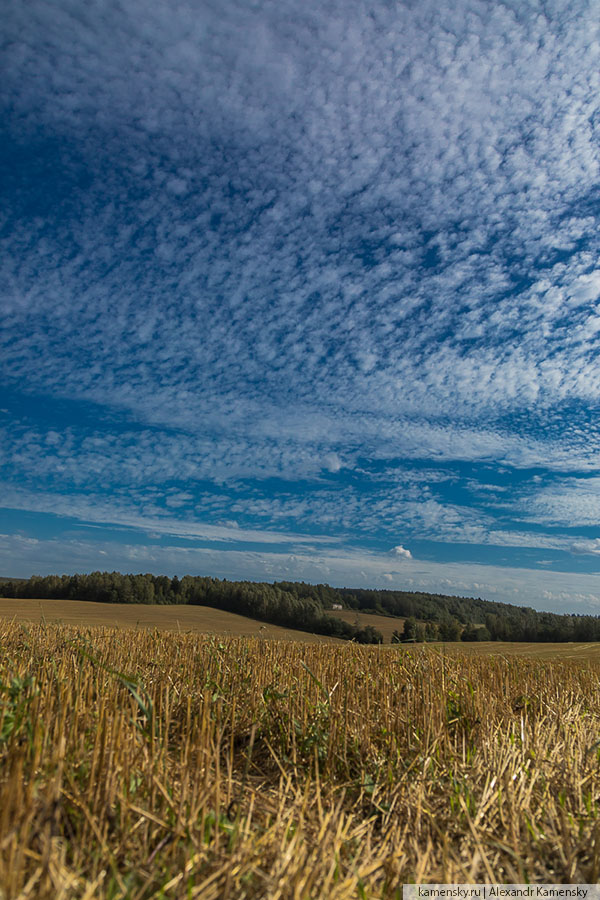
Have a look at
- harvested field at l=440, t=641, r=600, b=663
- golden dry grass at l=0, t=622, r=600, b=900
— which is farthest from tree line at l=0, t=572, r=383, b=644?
golden dry grass at l=0, t=622, r=600, b=900

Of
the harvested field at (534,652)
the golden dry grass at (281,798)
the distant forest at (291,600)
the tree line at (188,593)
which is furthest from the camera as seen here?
the tree line at (188,593)

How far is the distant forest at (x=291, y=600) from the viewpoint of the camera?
179 feet

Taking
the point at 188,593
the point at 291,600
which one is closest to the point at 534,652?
the point at 291,600

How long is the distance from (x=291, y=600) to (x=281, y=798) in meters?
68.8

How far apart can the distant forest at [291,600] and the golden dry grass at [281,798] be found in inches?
1945

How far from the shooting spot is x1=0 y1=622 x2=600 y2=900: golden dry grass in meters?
2.53

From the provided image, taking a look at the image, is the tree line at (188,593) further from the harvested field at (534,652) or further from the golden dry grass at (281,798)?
the golden dry grass at (281,798)

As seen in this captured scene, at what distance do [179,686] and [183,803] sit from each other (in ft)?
12.2

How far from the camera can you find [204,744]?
375 centimetres

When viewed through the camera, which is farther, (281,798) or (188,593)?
(188,593)

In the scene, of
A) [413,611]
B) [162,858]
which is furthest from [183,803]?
[413,611]

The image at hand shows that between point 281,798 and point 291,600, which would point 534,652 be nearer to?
point 281,798

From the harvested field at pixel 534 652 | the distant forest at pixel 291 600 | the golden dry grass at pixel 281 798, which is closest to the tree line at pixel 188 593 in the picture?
the distant forest at pixel 291 600

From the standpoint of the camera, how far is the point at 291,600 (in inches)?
2761
